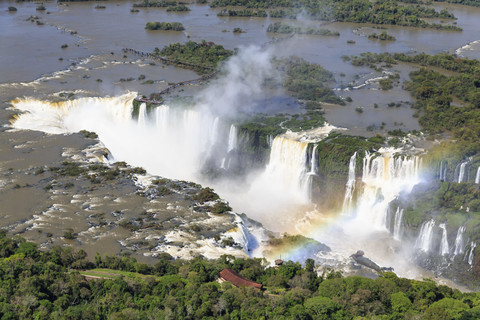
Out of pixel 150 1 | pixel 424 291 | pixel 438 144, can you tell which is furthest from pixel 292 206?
pixel 150 1

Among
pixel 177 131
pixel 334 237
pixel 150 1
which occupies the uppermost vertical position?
pixel 150 1

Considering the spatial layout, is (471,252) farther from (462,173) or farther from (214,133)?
(214,133)

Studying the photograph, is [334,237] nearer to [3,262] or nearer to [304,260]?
[304,260]

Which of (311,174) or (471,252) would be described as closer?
(471,252)

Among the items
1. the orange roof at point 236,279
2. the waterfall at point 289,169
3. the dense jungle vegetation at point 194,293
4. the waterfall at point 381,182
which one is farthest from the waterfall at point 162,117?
the orange roof at point 236,279

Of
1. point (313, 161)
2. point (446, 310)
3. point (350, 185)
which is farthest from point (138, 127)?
point (446, 310)

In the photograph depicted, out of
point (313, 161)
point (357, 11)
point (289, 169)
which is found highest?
point (357, 11)
